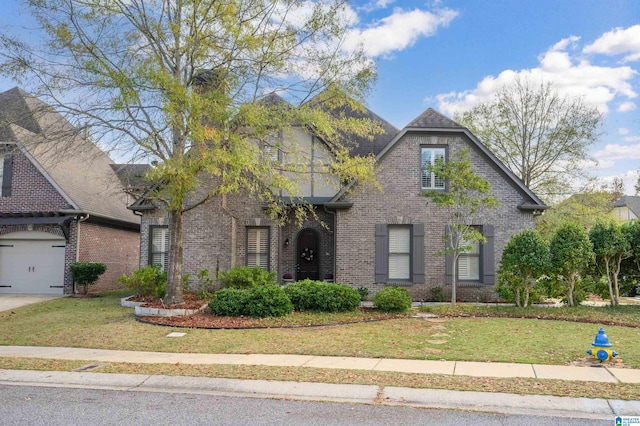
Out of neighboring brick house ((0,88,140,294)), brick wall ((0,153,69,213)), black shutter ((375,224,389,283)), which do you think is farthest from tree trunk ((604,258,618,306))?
brick wall ((0,153,69,213))

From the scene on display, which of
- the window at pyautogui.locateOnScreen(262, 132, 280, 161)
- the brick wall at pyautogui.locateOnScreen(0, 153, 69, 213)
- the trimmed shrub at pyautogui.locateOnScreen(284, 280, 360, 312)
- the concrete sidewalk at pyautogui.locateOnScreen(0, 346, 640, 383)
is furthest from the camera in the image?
the brick wall at pyautogui.locateOnScreen(0, 153, 69, 213)

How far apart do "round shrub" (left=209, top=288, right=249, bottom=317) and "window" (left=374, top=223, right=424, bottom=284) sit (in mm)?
4876

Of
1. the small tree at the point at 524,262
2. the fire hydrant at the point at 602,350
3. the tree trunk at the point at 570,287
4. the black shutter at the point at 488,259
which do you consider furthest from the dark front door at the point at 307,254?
the fire hydrant at the point at 602,350

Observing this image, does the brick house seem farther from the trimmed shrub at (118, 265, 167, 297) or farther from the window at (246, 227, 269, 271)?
the trimmed shrub at (118, 265, 167, 297)

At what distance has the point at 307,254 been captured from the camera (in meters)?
17.7

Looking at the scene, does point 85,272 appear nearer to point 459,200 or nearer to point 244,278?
point 244,278

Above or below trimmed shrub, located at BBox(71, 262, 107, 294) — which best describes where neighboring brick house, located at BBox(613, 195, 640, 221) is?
above

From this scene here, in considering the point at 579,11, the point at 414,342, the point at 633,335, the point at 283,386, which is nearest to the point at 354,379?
the point at 283,386

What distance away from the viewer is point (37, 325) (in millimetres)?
12156

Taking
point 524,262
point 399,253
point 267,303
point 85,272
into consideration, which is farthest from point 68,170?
point 524,262

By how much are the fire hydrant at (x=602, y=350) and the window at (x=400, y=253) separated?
8.08 metres

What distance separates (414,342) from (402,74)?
921 cm

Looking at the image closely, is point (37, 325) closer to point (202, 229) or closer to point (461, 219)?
point (202, 229)

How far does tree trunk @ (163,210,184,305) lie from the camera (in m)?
13.9
